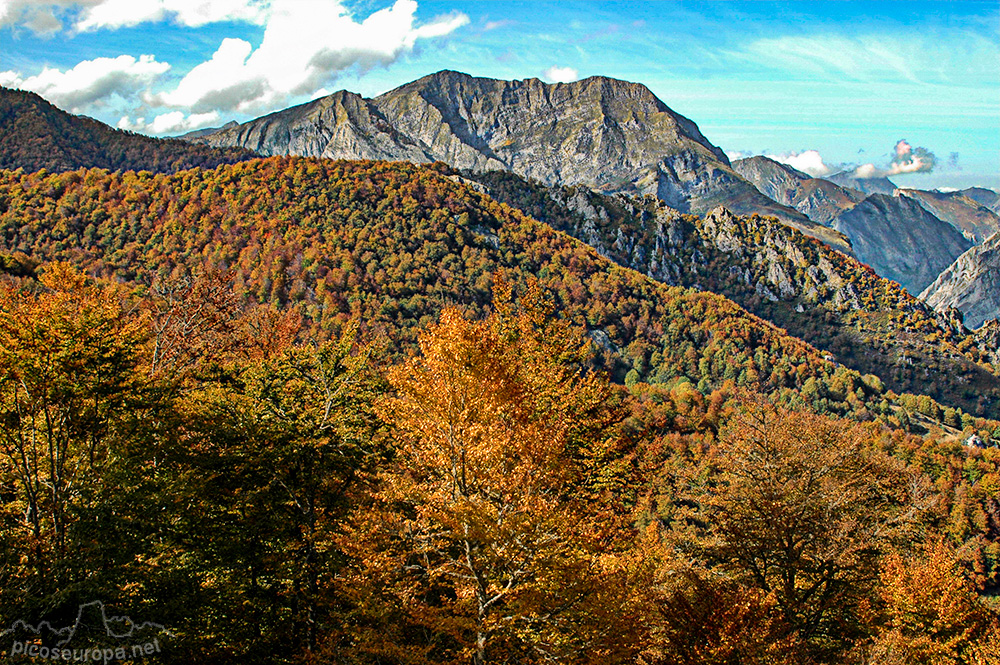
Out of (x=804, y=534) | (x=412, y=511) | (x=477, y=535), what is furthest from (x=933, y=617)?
(x=477, y=535)

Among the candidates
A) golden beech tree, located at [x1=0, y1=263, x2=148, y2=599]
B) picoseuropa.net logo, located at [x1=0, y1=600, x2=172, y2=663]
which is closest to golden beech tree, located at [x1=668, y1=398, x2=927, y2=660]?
picoseuropa.net logo, located at [x1=0, y1=600, x2=172, y2=663]

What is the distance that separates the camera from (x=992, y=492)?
271 ft

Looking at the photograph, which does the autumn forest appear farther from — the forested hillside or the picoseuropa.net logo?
the forested hillside

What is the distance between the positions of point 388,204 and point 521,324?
5784 inches

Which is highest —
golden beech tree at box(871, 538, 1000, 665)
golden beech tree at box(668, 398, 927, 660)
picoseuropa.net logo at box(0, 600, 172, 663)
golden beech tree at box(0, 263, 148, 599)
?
golden beech tree at box(0, 263, 148, 599)

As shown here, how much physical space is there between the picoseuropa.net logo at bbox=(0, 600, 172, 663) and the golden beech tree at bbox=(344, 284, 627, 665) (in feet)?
12.7

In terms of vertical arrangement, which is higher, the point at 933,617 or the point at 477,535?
the point at 477,535

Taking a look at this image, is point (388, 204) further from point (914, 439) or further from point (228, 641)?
point (228, 641)

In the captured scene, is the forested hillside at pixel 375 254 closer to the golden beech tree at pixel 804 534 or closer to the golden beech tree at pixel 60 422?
the golden beech tree at pixel 804 534

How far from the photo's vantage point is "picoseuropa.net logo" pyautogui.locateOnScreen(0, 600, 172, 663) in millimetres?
9641

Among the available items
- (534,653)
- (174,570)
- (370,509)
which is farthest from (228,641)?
(534,653)

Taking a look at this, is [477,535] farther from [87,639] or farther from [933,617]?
[933,617]

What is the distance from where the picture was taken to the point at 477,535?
39.4 feet

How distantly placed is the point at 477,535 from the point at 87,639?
6.74 m
